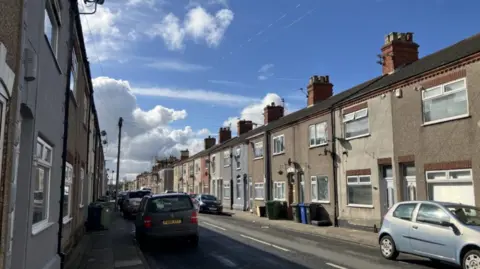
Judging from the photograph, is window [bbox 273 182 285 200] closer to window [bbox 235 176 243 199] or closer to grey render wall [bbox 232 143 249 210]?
grey render wall [bbox 232 143 249 210]

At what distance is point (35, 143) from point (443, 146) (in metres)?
13.2

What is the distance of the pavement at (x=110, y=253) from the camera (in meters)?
10.4

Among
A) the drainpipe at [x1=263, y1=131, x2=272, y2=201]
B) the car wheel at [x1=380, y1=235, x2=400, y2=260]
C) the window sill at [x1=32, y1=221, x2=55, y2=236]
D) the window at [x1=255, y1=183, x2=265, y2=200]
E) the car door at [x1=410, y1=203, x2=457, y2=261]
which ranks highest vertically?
the drainpipe at [x1=263, y1=131, x2=272, y2=201]

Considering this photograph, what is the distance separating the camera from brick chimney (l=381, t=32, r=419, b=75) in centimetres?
2028

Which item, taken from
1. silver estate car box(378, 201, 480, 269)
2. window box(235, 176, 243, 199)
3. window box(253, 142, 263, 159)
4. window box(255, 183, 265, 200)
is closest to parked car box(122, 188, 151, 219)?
window box(255, 183, 265, 200)

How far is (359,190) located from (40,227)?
610 inches

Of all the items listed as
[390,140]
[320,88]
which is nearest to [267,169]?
[320,88]

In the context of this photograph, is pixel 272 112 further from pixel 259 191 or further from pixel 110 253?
pixel 110 253

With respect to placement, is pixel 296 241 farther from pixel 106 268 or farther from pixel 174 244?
pixel 106 268

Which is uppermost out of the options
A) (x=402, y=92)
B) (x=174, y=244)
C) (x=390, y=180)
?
(x=402, y=92)

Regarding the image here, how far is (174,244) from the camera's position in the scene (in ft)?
48.2

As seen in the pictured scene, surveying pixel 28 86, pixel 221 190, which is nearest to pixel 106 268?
pixel 28 86

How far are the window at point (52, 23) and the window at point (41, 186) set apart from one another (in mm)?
1893

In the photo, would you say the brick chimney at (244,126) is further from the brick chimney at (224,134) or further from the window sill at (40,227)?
the window sill at (40,227)
